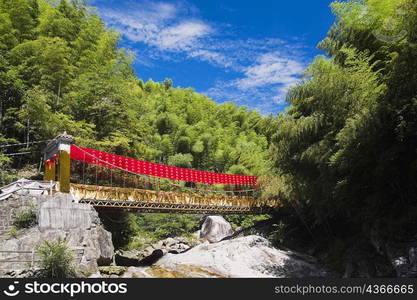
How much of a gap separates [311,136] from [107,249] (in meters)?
5.43

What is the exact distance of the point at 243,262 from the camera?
9.57 m

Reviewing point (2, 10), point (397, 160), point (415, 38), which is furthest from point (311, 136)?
point (2, 10)

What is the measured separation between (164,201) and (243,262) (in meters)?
3.29

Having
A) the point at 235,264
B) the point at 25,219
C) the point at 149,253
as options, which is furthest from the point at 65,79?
the point at 235,264

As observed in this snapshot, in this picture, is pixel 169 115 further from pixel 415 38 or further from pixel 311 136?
pixel 415 38

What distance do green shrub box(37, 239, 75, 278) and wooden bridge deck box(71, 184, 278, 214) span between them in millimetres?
2677

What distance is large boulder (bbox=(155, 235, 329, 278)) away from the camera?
9.06 meters

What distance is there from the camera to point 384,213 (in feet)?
24.7

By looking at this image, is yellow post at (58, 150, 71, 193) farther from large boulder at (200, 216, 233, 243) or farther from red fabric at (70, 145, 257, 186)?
large boulder at (200, 216, 233, 243)

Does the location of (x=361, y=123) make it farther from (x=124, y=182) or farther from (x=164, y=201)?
(x=124, y=182)

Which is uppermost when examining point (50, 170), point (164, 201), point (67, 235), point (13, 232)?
point (50, 170)

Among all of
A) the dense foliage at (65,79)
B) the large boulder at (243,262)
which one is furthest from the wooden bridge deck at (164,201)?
the dense foliage at (65,79)

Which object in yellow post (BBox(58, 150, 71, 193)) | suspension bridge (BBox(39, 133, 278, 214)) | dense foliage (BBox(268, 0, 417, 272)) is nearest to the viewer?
dense foliage (BBox(268, 0, 417, 272))

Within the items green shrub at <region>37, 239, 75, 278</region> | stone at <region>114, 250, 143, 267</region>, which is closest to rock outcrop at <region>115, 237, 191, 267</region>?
stone at <region>114, 250, 143, 267</region>
